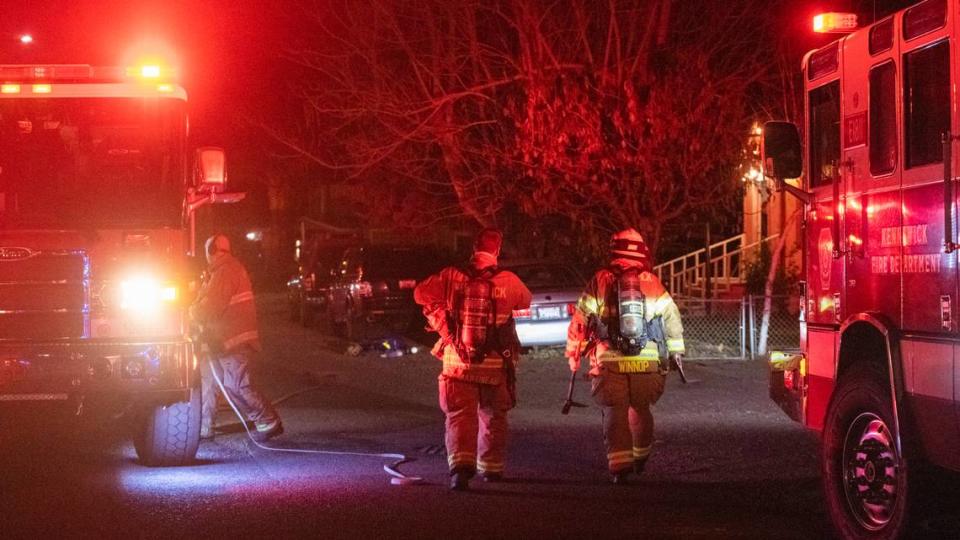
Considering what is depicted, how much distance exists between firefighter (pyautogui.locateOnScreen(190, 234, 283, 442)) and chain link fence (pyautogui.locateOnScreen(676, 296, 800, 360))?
7.36 metres

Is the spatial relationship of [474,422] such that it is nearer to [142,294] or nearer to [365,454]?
[365,454]

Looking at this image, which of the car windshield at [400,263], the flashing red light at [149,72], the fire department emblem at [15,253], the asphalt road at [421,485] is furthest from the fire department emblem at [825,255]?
the car windshield at [400,263]

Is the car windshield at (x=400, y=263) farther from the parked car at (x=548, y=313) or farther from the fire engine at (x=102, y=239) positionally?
the fire engine at (x=102, y=239)

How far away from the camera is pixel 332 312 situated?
2225 cm

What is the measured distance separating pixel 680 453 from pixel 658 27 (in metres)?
8.54

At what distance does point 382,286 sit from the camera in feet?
66.5

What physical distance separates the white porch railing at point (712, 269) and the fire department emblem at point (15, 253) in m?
16.0

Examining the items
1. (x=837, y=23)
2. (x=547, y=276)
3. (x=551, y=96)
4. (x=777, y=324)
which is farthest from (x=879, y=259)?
(x=777, y=324)

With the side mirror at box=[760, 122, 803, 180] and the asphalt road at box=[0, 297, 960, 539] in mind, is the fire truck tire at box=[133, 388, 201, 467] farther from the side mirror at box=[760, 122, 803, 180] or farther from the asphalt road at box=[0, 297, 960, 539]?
the side mirror at box=[760, 122, 803, 180]

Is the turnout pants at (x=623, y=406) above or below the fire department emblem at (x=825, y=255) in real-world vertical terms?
below

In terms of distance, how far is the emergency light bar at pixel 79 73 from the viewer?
9023 mm

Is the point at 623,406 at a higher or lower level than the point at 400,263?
lower

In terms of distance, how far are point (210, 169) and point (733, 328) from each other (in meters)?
10.7

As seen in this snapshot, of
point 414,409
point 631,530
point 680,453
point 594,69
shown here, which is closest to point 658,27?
point 594,69
